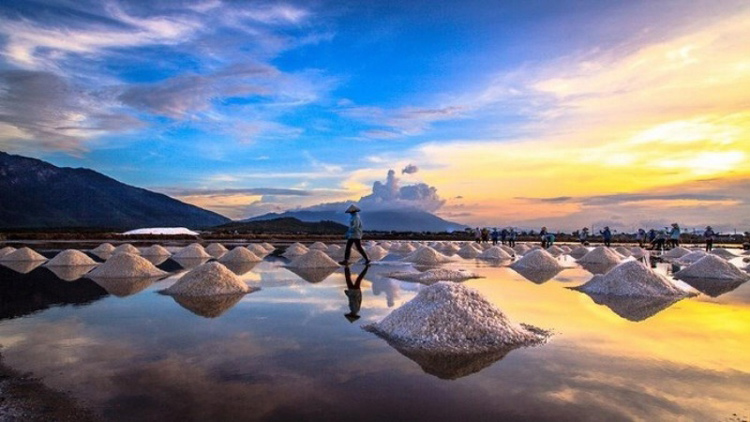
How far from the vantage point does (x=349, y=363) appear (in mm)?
5184

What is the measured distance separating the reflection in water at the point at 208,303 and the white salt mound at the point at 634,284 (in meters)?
7.63

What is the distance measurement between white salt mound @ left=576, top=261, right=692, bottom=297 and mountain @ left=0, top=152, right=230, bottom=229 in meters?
120

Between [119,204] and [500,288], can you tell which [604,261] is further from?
[119,204]

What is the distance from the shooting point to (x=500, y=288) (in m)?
11.2

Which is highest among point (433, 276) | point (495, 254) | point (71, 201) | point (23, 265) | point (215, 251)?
point (71, 201)

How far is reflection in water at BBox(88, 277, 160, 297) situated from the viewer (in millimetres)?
10141

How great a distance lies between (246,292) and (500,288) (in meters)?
5.73

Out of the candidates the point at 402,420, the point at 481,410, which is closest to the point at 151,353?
the point at 402,420

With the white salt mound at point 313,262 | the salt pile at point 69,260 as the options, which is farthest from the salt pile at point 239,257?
the salt pile at point 69,260

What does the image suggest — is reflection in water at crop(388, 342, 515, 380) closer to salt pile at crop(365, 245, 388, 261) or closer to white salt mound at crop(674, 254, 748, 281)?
white salt mound at crop(674, 254, 748, 281)

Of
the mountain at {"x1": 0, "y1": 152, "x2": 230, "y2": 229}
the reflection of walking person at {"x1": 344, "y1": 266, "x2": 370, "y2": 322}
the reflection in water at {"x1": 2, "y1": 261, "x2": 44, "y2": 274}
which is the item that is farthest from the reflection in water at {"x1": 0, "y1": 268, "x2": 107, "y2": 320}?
the mountain at {"x1": 0, "y1": 152, "x2": 230, "y2": 229}

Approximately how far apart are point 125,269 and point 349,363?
9871 millimetres

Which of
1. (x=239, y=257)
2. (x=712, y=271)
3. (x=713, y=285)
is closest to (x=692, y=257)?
(x=712, y=271)

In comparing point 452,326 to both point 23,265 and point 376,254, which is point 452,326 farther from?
point 23,265
